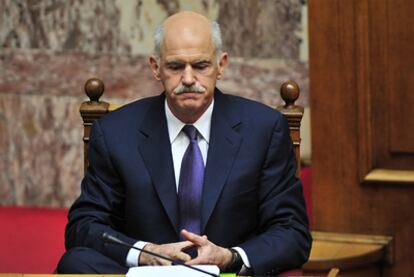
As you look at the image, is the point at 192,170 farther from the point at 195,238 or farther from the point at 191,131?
the point at 195,238

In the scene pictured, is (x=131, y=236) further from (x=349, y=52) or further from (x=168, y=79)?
(x=349, y=52)

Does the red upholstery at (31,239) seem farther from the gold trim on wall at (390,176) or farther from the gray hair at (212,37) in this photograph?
the gray hair at (212,37)

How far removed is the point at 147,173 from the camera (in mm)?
3693

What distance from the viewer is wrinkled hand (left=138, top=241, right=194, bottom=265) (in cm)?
333

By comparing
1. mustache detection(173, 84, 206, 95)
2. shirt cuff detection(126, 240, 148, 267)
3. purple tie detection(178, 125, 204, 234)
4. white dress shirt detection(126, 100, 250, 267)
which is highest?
mustache detection(173, 84, 206, 95)

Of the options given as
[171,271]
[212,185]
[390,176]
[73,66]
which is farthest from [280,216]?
[73,66]

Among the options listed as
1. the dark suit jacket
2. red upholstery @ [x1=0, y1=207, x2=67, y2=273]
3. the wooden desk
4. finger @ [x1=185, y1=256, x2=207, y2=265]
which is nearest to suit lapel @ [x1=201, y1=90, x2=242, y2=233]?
the dark suit jacket

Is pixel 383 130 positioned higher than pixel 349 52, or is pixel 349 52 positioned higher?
pixel 349 52

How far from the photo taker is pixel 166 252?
3.36m

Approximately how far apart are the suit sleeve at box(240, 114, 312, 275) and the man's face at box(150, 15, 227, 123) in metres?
0.29

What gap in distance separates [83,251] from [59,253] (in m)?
2.23

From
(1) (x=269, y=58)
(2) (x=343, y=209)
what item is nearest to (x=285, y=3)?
(1) (x=269, y=58)

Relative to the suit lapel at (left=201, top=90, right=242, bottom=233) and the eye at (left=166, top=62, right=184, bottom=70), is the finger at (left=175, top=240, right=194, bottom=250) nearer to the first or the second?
the suit lapel at (left=201, top=90, right=242, bottom=233)

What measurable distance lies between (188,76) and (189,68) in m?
0.03
